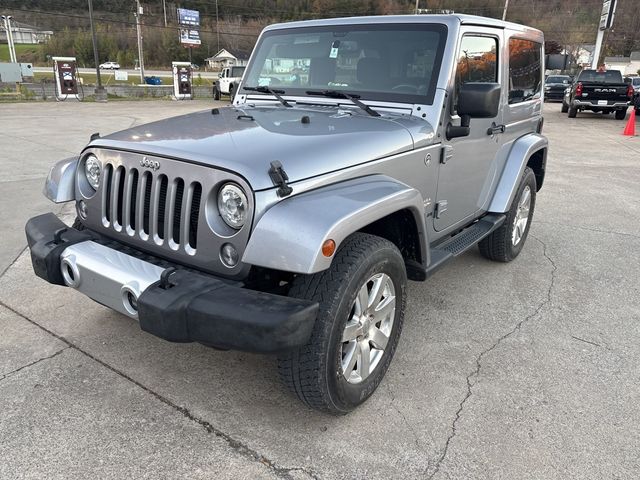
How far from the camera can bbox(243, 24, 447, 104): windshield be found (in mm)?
3232

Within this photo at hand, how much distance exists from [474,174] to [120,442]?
287cm

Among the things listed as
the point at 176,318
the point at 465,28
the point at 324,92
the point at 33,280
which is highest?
the point at 465,28

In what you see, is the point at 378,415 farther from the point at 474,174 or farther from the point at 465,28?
the point at 465,28

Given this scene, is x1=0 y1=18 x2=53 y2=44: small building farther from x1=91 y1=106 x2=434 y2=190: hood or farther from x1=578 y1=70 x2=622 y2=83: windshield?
x1=91 y1=106 x2=434 y2=190: hood

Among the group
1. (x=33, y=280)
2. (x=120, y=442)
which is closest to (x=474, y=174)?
(x=120, y=442)

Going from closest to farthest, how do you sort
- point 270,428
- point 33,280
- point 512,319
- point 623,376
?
point 270,428 < point 623,376 < point 512,319 < point 33,280

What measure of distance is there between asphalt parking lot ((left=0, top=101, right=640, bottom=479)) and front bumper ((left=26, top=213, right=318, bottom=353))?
2.03ft

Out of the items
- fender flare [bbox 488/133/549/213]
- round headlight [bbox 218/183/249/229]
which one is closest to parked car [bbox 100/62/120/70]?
fender flare [bbox 488/133/549/213]

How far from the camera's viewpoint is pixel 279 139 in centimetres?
253

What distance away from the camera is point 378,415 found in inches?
102

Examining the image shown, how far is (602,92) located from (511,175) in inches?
680

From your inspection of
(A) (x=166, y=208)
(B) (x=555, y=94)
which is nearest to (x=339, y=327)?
(A) (x=166, y=208)

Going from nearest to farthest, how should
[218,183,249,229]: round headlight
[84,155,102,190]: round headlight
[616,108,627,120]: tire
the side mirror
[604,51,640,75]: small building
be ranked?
[218,183,249,229]: round headlight → [84,155,102,190]: round headlight → the side mirror → [616,108,627,120]: tire → [604,51,640,75]: small building

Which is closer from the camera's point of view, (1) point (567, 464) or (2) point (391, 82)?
(1) point (567, 464)
